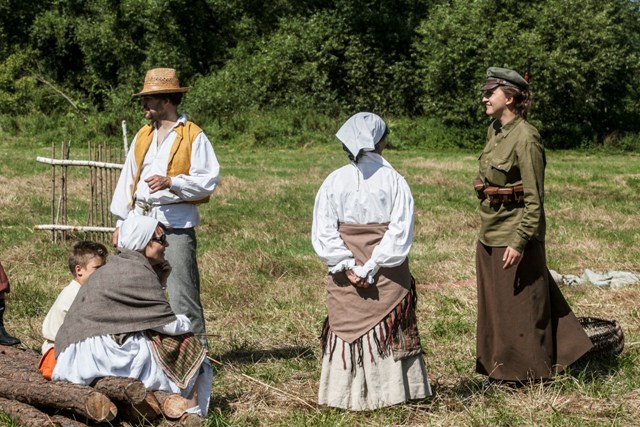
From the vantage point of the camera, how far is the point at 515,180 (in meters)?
5.44

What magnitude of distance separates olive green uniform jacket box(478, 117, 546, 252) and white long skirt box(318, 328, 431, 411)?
94cm

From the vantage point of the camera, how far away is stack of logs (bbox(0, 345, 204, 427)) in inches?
178

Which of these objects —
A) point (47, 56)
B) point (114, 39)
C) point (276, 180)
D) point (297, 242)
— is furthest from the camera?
point (47, 56)

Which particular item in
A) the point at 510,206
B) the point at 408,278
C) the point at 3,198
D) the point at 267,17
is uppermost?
the point at 267,17

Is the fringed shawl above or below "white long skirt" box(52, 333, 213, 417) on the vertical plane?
above

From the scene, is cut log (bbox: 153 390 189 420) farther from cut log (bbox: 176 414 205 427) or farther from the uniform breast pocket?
the uniform breast pocket

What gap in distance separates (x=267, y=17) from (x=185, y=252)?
3177cm

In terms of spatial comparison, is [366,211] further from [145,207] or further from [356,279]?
[145,207]

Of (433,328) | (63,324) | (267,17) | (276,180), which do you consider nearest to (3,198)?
(276,180)

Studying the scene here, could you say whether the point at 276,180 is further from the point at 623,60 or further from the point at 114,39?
the point at 114,39

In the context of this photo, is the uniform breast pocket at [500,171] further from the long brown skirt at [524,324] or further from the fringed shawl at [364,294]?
the fringed shawl at [364,294]

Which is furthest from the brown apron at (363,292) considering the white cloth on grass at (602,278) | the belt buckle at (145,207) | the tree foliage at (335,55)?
the tree foliage at (335,55)

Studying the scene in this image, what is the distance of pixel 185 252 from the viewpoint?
5824mm

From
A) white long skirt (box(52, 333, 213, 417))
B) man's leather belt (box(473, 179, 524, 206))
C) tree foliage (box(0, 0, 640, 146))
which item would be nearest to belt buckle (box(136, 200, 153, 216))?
white long skirt (box(52, 333, 213, 417))
